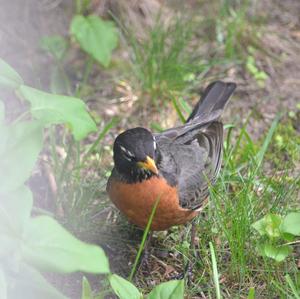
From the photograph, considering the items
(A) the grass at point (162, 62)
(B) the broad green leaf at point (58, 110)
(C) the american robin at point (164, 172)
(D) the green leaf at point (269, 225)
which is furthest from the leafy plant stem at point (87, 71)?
(D) the green leaf at point (269, 225)

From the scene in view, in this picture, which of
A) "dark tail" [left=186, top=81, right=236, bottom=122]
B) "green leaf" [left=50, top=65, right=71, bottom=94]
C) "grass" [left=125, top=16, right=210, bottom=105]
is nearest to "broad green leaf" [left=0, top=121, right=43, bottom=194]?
"dark tail" [left=186, top=81, right=236, bottom=122]

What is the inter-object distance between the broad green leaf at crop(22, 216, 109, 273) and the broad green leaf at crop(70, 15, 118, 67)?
3.38m

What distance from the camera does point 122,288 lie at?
134 inches

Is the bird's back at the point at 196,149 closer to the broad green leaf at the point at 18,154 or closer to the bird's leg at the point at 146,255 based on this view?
the bird's leg at the point at 146,255

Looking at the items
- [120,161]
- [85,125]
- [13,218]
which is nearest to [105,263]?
[13,218]

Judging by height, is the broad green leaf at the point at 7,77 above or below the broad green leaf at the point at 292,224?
above

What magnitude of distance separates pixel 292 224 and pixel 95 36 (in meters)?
2.84

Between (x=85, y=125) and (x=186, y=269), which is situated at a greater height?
(x=85, y=125)

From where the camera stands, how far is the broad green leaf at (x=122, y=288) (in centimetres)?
338

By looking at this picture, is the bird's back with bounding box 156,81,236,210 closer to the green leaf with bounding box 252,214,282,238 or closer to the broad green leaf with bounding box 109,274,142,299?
the green leaf with bounding box 252,214,282,238

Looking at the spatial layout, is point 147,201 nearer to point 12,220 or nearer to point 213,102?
point 213,102

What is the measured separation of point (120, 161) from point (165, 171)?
312 mm

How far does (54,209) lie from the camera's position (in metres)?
4.75

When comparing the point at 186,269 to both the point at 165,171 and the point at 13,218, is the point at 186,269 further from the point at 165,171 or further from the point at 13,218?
the point at 13,218
